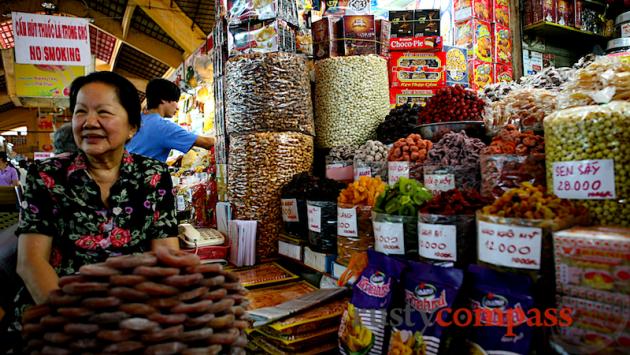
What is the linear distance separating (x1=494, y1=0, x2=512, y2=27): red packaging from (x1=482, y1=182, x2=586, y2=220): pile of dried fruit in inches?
141

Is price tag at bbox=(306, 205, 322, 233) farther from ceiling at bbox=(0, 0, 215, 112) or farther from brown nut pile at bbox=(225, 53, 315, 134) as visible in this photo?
ceiling at bbox=(0, 0, 215, 112)

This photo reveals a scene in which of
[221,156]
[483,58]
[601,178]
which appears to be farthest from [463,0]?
[601,178]

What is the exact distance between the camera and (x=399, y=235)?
1256 mm

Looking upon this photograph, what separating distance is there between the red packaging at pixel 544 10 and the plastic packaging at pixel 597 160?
3526 millimetres

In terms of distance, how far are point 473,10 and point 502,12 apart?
447 mm

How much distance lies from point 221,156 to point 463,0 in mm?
2894

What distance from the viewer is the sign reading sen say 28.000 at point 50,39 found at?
439 cm

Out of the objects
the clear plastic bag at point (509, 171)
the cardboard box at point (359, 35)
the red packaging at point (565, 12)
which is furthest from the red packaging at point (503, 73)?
the clear plastic bag at point (509, 171)

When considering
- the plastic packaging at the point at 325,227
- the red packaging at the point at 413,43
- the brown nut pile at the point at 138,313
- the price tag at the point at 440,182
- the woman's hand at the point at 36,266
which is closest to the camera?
the brown nut pile at the point at 138,313

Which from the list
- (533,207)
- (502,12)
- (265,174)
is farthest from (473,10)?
(533,207)

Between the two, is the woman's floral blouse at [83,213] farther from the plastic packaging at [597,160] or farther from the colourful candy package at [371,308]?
the plastic packaging at [597,160]

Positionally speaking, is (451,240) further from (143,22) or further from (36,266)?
(143,22)

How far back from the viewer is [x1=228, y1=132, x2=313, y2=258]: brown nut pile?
2.35 m

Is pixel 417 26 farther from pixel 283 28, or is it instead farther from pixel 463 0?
pixel 463 0
